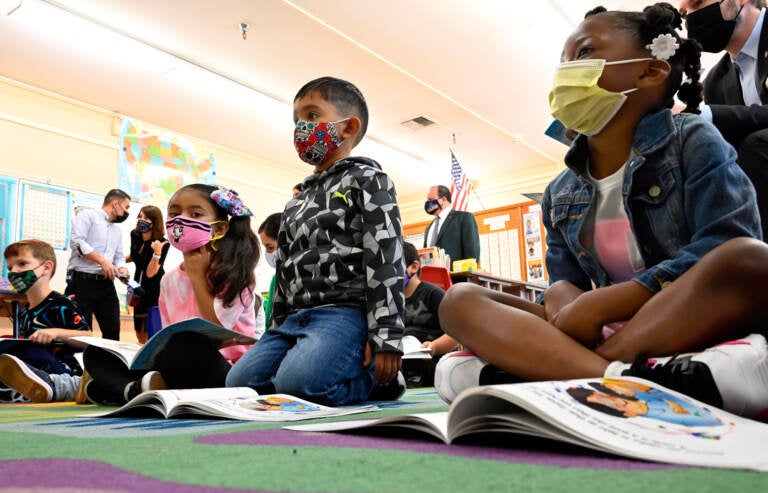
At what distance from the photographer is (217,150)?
6535mm

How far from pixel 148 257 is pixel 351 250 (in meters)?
2.65

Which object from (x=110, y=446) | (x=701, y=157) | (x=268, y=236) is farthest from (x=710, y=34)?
(x=268, y=236)

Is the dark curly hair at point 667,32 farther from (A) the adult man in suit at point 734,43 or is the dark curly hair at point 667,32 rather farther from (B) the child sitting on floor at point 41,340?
(B) the child sitting on floor at point 41,340

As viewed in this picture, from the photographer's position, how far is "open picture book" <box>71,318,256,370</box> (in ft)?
4.49

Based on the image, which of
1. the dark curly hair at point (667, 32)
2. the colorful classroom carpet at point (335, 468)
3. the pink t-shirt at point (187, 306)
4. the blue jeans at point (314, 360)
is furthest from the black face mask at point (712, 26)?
the colorful classroom carpet at point (335, 468)

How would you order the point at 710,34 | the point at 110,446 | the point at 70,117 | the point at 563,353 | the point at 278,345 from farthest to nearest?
the point at 70,117, the point at 710,34, the point at 278,345, the point at 563,353, the point at 110,446

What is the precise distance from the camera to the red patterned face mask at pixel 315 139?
164cm

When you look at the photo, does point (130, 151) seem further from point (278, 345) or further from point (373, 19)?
point (278, 345)

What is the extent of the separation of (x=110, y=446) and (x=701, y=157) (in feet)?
3.15

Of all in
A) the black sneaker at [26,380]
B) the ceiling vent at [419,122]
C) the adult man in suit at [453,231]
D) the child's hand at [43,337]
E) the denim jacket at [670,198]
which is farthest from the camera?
the ceiling vent at [419,122]

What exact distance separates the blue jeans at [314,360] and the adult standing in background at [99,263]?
249 centimetres

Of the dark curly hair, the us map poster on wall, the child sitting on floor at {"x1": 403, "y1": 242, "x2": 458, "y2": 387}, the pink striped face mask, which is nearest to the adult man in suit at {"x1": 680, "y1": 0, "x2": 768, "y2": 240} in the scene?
the dark curly hair

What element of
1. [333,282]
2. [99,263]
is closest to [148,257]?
[99,263]

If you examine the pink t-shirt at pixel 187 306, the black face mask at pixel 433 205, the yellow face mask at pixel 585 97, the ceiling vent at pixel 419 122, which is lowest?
the pink t-shirt at pixel 187 306
